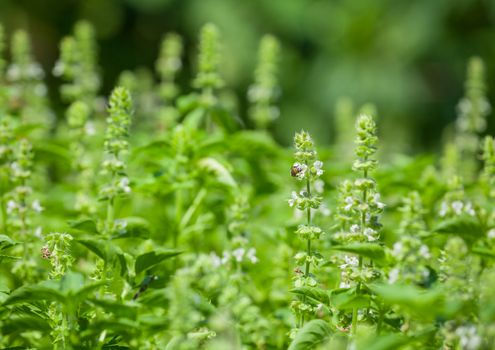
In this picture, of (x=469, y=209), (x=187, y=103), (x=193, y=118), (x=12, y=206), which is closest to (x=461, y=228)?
(x=469, y=209)

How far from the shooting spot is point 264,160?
4746mm

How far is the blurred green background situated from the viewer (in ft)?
41.7

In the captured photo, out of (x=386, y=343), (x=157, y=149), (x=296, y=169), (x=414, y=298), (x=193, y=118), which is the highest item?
(x=193, y=118)

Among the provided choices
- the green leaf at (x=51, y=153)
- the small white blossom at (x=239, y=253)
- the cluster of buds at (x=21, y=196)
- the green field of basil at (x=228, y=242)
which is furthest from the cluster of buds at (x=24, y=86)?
the small white blossom at (x=239, y=253)

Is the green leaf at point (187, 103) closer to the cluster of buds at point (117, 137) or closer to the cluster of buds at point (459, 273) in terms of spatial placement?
the cluster of buds at point (117, 137)

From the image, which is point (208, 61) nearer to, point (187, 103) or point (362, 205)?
point (187, 103)

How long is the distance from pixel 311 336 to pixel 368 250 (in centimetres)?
29

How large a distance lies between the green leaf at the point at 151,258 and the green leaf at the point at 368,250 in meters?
0.53

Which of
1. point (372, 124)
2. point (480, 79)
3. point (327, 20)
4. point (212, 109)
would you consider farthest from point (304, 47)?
point (372, 124)

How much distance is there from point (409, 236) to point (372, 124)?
1.41 ft

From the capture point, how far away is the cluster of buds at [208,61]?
3990 millimetres

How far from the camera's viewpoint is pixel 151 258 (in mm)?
2293

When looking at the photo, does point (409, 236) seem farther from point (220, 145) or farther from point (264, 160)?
point (264, 160)

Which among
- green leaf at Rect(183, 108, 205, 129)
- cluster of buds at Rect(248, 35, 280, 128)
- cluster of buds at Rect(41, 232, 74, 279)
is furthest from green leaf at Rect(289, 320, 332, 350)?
cluster of buds at Rect(248, 35, 280, 128)
